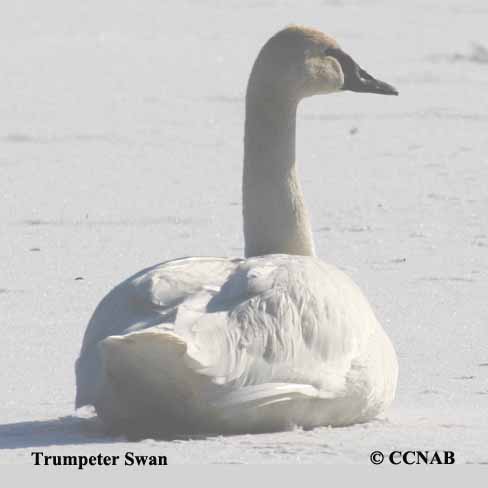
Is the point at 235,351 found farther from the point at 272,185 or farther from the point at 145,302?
the point at 272,185

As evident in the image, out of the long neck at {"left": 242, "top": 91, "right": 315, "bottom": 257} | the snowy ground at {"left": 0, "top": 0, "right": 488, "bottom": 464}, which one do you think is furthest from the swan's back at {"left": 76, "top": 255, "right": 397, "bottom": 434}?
the long neck at {"left": 242, "top": 91, "right": 315, "bottom": 257}

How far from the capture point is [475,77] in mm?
15617

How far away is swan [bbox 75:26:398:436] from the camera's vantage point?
5.08 metres

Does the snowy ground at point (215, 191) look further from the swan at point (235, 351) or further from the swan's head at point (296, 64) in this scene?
the swan's head at point (296, 64)

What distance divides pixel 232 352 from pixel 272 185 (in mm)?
1339

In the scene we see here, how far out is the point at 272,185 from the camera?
6.36 meters

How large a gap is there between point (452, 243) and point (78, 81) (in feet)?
21.1

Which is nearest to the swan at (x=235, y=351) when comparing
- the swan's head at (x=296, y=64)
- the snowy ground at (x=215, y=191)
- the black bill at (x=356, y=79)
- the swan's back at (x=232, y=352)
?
the swan's back at (x=232, y=352)

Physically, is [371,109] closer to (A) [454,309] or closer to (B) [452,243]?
(B) [452,243]

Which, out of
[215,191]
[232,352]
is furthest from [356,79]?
[215,191]

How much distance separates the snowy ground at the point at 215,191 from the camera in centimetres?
583

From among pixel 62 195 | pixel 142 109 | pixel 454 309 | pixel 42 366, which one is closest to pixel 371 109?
pixel 142 109

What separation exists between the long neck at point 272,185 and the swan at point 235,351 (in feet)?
0.82

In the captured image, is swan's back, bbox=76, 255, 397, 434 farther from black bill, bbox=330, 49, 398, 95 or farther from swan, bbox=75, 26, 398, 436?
black bill, bbox=330, 49, 398, 95
